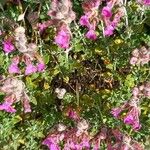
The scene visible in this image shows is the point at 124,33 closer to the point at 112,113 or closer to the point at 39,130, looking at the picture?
the point at 112,113

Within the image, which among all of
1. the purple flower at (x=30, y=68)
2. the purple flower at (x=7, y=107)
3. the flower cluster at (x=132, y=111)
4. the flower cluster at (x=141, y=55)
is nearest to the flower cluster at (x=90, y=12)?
the flower cluster at (x=141, y=55)

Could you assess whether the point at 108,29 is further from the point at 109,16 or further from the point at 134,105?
the point at 134,105

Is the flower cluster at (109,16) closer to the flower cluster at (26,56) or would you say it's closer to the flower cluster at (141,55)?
the flower cluster at (141,55)

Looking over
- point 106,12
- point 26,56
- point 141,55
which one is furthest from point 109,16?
point 26,56

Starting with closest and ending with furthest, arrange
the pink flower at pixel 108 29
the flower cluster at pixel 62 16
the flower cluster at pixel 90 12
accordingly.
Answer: the flower cluster at pixel 62 16, the flower cluster at pixel 90 12, the pink flower at pixel 108 29

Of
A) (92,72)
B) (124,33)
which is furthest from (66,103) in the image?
(124,33)

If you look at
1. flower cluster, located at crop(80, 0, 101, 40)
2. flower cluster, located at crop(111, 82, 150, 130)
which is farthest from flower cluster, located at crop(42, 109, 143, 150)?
flower cluster, located at crop(80, 0, 101, 40)

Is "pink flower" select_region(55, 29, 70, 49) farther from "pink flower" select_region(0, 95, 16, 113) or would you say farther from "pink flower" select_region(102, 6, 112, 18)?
"pink flower" select_region(0, 95, 16, 113)

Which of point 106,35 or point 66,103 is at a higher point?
point 106,35
